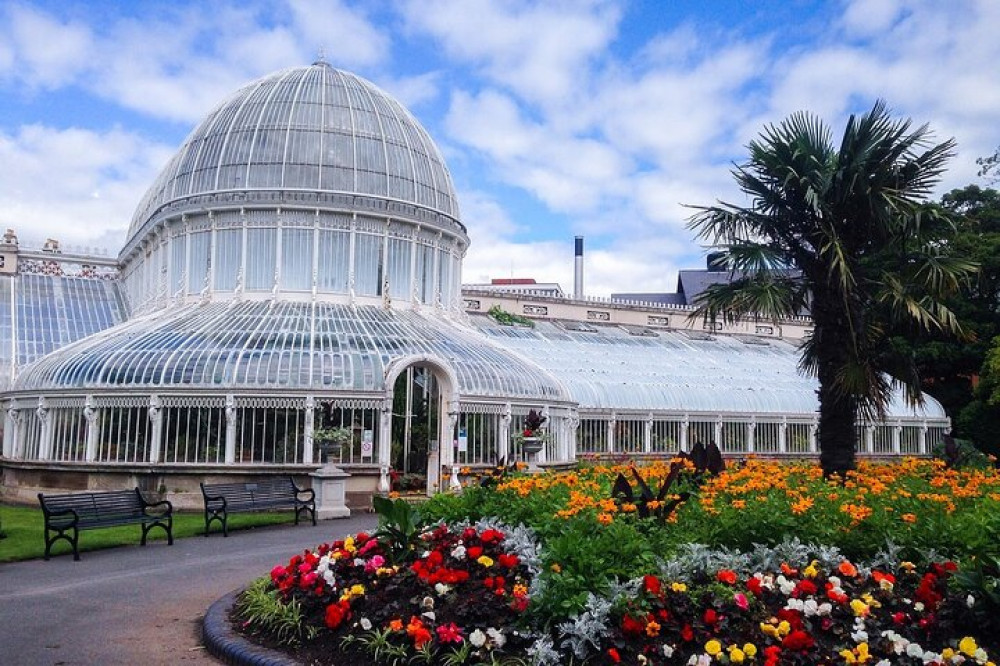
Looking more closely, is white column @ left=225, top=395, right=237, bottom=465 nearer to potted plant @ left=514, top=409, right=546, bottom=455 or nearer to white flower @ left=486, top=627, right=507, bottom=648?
potted plant @ left=514, top=409, right=546, bottom=455

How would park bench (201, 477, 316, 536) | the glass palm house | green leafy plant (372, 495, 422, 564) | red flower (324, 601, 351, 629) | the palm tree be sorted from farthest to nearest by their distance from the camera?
the glass palm house < park bench (201, 477, 316, 536) < the palm tree < green leafy plant (372, 495, 422, 564) < red flower (324, 601, 351, 629)

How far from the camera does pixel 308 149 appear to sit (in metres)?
28.9

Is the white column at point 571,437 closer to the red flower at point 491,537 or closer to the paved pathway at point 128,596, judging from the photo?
the paved pathway at point 128,596

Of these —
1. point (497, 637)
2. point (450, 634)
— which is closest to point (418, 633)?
point (450, 634)

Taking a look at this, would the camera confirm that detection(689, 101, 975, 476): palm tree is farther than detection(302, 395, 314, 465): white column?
No

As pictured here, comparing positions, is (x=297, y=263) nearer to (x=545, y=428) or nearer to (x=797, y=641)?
(x=545, y=428)

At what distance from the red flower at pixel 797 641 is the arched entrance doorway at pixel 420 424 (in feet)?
55.6

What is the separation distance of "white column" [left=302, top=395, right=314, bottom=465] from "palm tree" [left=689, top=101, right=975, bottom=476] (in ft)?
36.9

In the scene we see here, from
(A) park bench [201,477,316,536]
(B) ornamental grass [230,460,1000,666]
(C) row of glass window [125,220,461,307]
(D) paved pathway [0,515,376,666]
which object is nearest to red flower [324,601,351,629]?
(B) ornamental grass [230,460,1000,666]

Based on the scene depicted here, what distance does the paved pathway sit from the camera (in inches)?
328

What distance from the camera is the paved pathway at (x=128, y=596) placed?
27.4 feet

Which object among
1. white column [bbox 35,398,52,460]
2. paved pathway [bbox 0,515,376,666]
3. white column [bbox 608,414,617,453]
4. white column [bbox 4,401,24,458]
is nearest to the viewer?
paved pathway [bbox 0,515,376,666]

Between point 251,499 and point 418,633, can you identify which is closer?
point 418,633

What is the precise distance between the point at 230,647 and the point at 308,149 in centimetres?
2305
